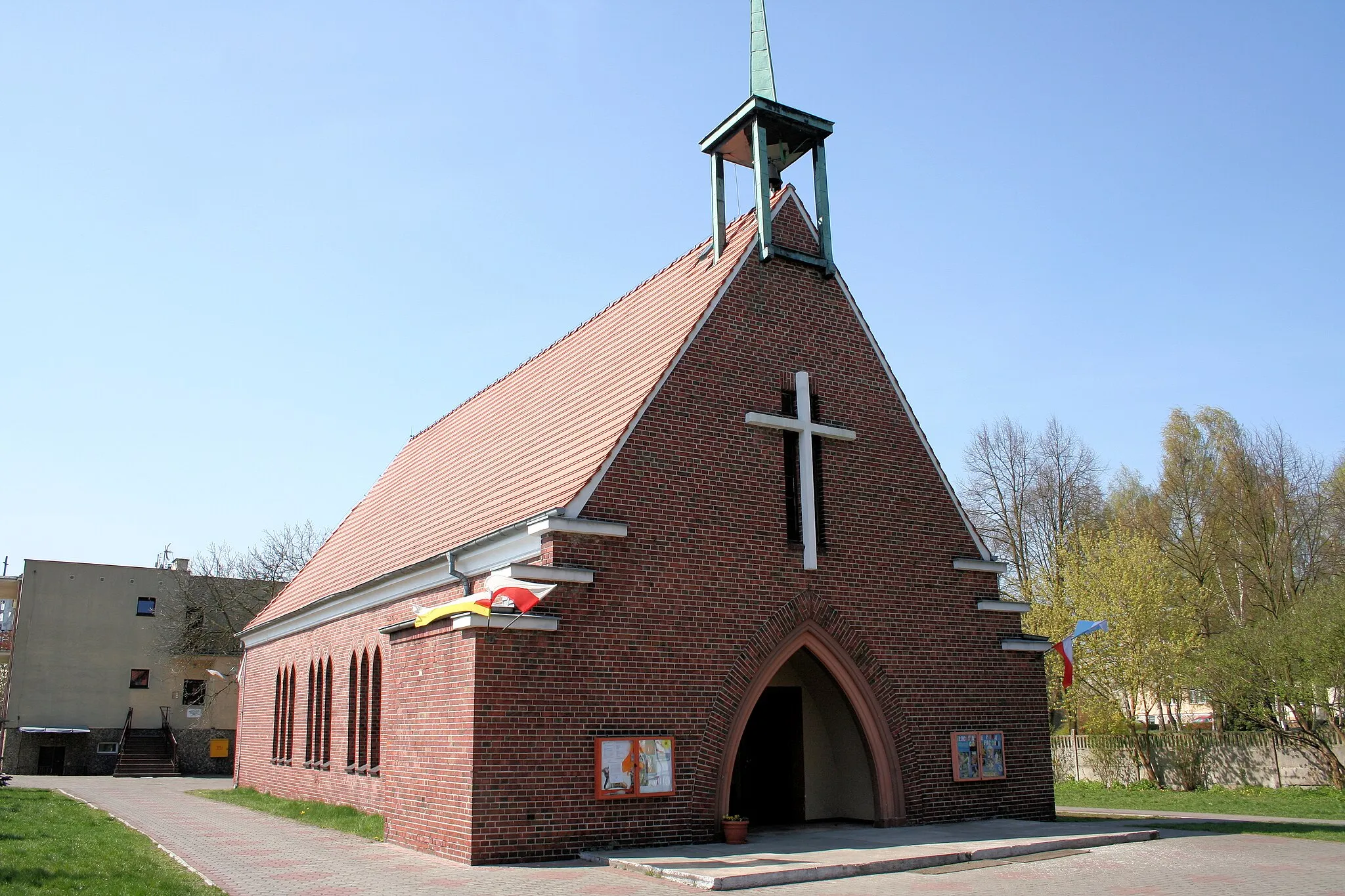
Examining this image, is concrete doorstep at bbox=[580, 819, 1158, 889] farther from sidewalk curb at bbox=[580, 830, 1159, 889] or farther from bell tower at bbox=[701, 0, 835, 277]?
bell tower at bbox=[701, 0, 835, 277]

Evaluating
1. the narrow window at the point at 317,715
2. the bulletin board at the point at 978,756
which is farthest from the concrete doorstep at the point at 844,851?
the narrow window at the point at 317,715

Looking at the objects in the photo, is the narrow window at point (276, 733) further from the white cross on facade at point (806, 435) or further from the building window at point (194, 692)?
the building window at point (194, 692)

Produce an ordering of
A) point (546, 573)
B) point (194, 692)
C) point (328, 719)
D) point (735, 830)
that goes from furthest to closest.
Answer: point (194, 692) < point (328, 719) < point (735, 830) < point (546, 573)

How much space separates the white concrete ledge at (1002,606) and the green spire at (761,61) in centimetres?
976

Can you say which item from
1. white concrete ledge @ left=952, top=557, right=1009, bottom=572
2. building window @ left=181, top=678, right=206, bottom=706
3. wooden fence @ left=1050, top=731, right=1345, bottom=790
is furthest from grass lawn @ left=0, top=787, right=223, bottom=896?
building window @ left=181, top=678, right=206, bottom=706

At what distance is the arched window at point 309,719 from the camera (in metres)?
23.6

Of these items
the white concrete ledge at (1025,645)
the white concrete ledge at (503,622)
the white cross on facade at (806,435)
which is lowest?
the white concrete ledge at (1025,645)

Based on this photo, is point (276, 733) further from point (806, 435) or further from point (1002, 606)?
point (1002, 606)

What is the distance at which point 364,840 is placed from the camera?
15719 mm

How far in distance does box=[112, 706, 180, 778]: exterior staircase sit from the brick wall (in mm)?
29345

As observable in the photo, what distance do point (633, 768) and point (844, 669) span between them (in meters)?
3.99

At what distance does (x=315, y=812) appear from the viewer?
20.3 m

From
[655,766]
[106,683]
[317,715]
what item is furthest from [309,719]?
[106,683]

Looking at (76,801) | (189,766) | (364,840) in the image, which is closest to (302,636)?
(76,801)
